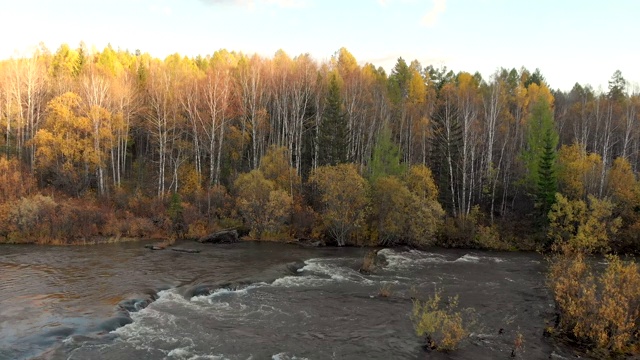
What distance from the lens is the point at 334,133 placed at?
53.5m

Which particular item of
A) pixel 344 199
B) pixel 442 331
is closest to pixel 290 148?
pixel 344 199

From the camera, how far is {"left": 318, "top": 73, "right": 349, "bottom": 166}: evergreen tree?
175 feet

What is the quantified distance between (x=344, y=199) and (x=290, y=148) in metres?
14.6

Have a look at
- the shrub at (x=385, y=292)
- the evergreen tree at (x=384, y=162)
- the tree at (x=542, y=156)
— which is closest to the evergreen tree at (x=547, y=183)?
the tree at (x=542, y=156)

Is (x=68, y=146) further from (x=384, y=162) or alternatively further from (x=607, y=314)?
(x=607, y=314)

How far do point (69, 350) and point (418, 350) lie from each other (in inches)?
532

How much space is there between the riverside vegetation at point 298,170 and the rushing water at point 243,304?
8293 millimetres

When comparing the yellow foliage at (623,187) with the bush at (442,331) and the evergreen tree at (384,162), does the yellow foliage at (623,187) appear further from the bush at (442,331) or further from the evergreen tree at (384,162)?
the bush at (442,331)

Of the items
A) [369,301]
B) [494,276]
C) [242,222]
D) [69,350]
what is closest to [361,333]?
[369,301]

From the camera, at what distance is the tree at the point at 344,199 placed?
139ft

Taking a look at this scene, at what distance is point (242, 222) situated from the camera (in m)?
47.4

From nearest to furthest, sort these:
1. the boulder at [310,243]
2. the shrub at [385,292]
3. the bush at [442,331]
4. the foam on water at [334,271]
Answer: the bush at [442,331], the shrub at [385,292], the foam on water at [334,271], the boulder at [310,243]

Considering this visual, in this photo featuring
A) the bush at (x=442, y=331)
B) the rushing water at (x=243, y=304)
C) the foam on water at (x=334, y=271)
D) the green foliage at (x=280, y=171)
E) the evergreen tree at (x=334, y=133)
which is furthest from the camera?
the evergreen tree at (x=334, y=133)

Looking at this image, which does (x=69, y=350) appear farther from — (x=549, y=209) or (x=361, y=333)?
(x=549, y=209)
